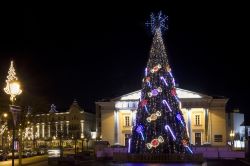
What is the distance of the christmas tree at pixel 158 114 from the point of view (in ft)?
175

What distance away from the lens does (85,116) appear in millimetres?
159125

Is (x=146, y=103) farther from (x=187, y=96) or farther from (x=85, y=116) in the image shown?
(x=85, y=116)

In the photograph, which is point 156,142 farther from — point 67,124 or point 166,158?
point 67,124

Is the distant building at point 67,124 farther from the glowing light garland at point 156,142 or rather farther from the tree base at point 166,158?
the tree base at point 166,158

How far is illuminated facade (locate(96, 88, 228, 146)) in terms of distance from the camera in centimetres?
9606

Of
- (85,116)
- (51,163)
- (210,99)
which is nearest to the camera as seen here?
(51,163)

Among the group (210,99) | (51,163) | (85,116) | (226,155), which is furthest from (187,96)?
(85,116)

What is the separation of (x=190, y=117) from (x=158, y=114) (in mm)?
43470

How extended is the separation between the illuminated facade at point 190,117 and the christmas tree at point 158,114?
41.2m

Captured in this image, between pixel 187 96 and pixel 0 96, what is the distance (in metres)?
41.6

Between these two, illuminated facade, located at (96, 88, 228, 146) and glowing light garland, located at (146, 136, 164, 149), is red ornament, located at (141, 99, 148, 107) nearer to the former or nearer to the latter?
glowing light garland, located at (146, 136, 164, 149)

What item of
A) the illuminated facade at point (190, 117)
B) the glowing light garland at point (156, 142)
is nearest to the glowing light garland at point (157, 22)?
the glowing light garland at point (156, 142)

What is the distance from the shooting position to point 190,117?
96.8 metres

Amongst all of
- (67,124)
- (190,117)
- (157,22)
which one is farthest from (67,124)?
(157,22)
